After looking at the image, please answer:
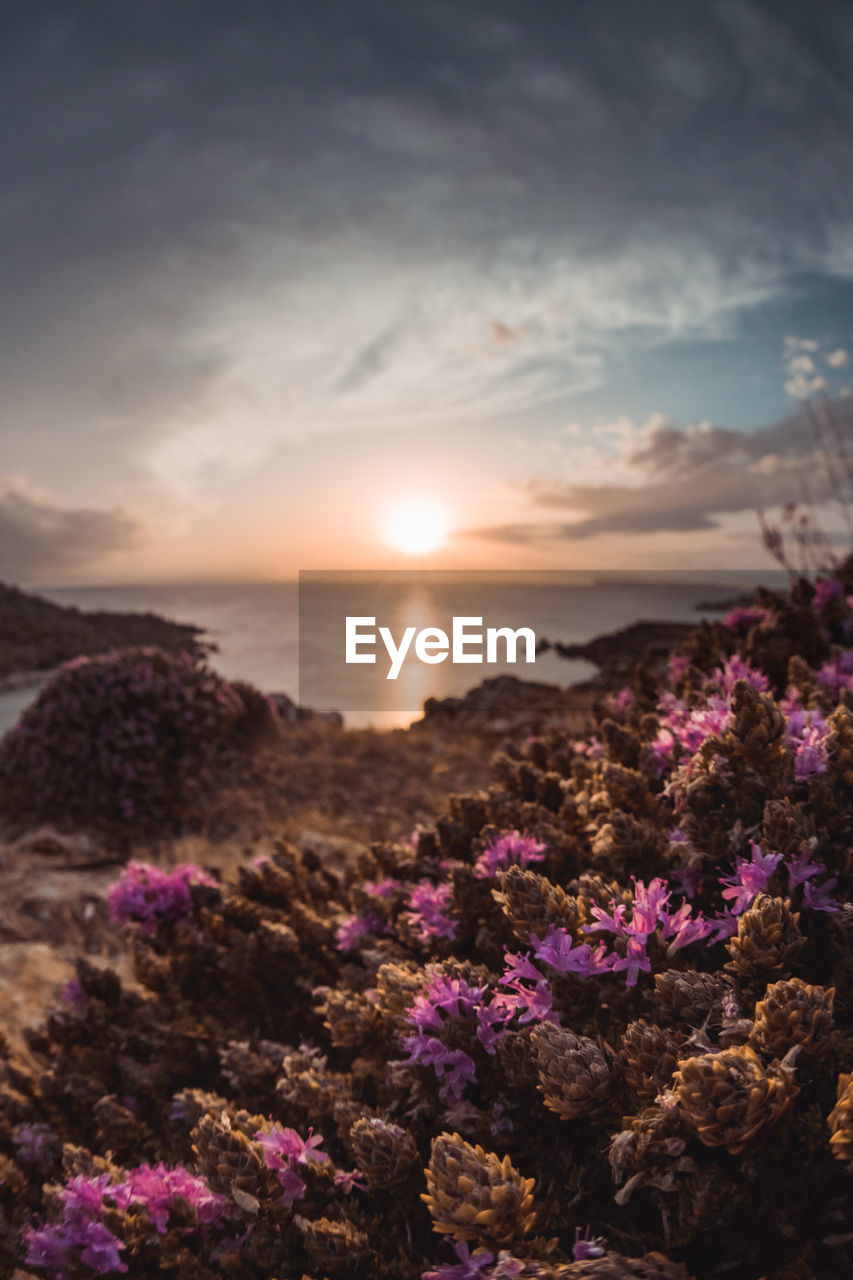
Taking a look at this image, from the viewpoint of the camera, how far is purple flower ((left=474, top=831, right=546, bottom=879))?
2.25 metres

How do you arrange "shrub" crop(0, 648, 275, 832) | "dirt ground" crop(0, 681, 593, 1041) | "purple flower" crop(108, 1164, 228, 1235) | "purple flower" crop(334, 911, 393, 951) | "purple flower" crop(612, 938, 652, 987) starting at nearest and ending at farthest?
1. "purple flower" crop(612, 938, 652, 987)
2. "purple flower" crop(108, 1164, 228, 1235)
3. "purple flower" crop(334, 911, 393, 951)
4. "dirt ground" crop(0, 681, 593, 1041)
5. "shrub" crop(0, 648, 275, 832)

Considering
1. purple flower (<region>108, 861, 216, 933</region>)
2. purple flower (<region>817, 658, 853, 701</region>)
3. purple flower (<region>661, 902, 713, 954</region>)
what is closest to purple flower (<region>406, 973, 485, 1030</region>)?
purple flower (<region>661, 902, 713, 954</region>)

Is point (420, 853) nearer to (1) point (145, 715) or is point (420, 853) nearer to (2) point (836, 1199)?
(2) point (836, 1199)

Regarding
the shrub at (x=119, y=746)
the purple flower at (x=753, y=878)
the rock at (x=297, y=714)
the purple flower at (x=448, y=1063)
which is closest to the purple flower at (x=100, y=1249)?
the purple flower at (x=448, y=1063)

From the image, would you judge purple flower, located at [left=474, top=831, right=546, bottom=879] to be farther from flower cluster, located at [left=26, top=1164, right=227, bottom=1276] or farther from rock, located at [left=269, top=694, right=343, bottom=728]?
rock, located at [left=269, top=694, right=343, bottom=728]

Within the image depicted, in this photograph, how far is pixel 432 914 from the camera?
239 cm

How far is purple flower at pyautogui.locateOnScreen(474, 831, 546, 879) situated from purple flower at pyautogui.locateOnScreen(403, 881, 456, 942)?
135mm

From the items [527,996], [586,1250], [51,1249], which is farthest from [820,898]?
[51,1249]

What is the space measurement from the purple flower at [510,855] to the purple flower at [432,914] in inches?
5.3

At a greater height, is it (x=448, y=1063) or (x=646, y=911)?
(x=646, y=911)

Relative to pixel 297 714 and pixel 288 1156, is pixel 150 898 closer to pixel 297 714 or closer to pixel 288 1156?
pixel 288 1156

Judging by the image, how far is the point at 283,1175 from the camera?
1666mm

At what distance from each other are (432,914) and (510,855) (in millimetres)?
354

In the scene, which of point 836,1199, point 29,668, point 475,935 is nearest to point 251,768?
point 475,935
